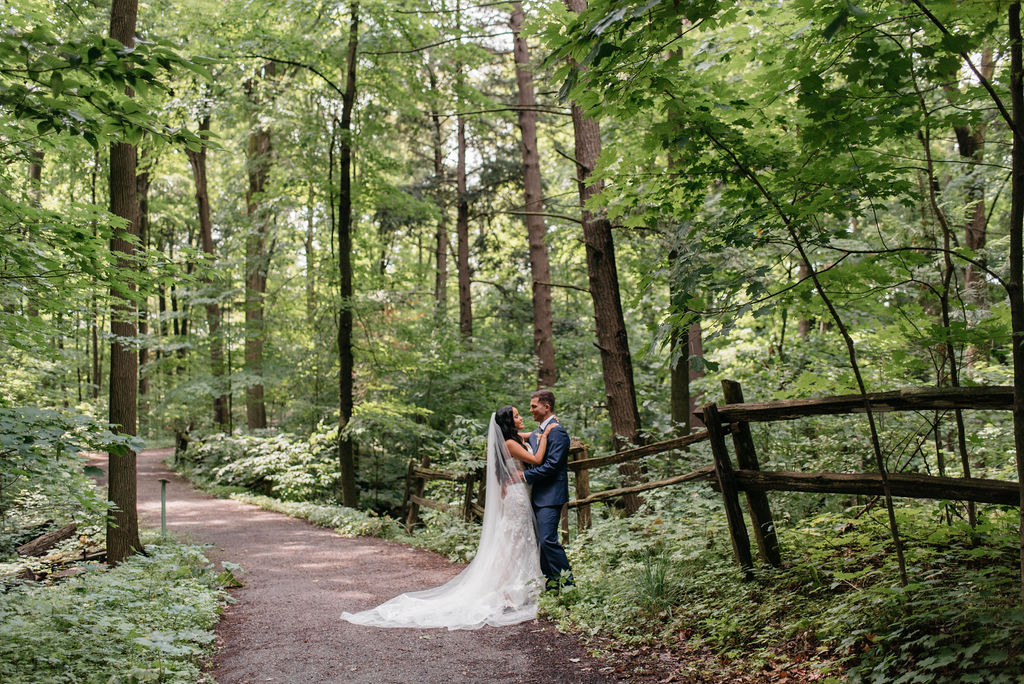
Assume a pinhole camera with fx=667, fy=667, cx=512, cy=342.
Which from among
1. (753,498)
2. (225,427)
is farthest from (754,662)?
(225,427)

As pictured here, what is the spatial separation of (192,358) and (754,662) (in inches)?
993

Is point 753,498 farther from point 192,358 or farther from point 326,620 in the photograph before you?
point 192,358

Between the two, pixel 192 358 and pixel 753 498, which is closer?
pixel 753 498

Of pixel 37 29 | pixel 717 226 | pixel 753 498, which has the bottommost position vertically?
pixel 753 498

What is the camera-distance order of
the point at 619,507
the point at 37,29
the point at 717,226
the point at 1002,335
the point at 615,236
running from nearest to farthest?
1. the point at 37,29
2. the point at 1002,335
3. the point at 717,226
4. the point at 619,507
5. the point at 615,236

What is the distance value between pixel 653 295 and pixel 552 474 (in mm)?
4376

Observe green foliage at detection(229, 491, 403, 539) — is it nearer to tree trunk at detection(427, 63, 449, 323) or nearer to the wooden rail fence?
the wooden rail fence

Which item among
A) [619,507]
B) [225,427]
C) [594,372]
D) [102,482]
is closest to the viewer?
[619,507]

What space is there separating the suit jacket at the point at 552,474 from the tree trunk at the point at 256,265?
545 inches

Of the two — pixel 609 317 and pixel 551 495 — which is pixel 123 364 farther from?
pixel 609 317

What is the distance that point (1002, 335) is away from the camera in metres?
3.99

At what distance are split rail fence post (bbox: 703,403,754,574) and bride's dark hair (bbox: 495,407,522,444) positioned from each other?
7.49 ft

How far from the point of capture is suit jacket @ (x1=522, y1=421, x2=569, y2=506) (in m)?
6.68

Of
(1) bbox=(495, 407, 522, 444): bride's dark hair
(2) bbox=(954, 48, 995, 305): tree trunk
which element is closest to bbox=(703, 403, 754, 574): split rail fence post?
(1) bbox=(495, 407, 522, 444): bride's dark hair
